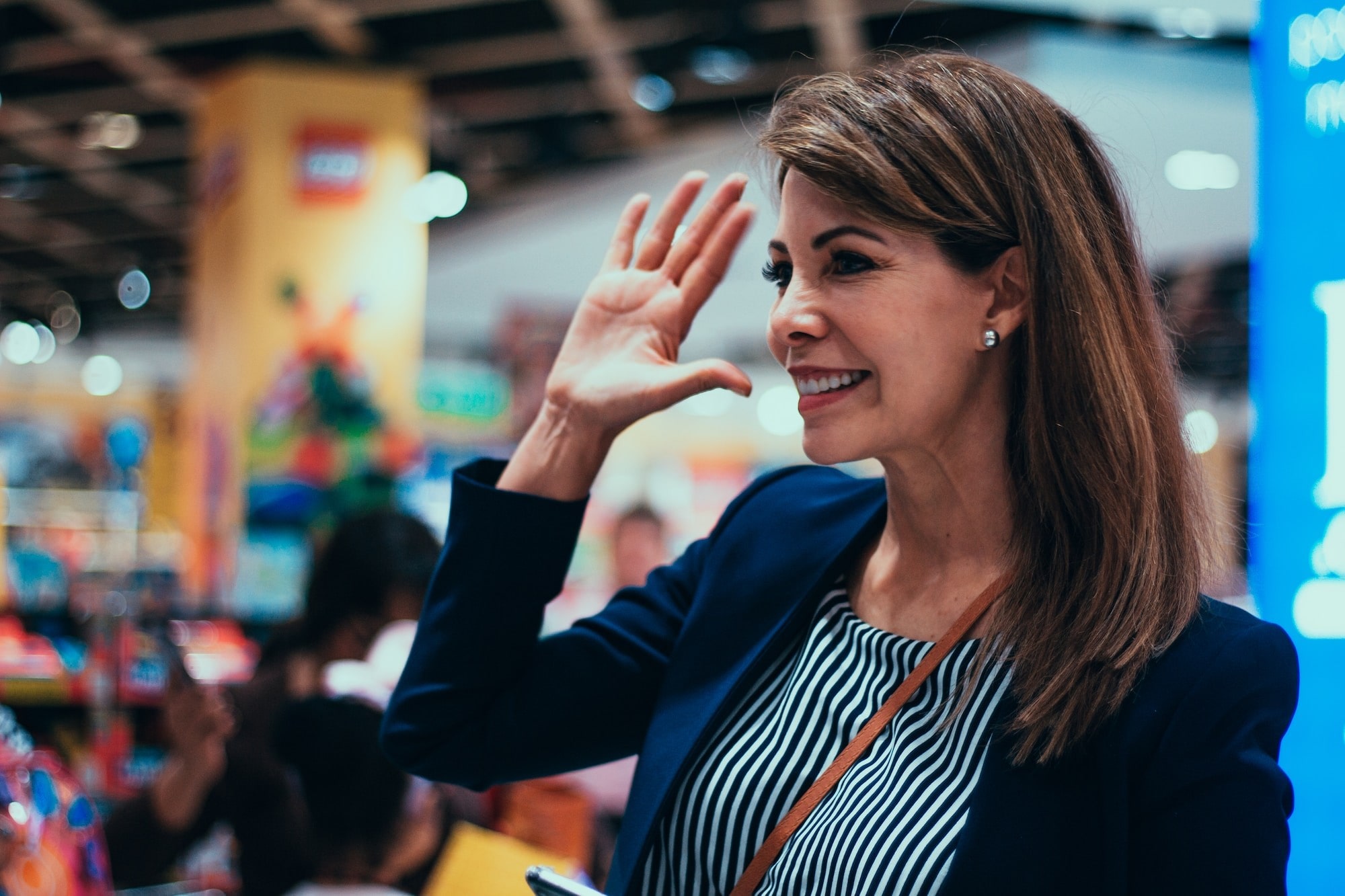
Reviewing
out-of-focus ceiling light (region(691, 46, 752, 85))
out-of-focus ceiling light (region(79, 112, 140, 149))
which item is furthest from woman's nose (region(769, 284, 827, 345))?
out-of-focus ceiling light (region(79, 112, 140, 149))

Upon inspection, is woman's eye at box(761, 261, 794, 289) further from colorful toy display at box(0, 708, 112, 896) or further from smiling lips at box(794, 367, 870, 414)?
colorful toy display at box(0, 708, 112, 896)

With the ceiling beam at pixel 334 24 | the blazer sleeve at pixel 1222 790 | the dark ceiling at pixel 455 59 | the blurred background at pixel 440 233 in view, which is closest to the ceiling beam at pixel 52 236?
the blurred background at pixel 440 233

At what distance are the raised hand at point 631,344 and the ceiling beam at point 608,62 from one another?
6.53 m

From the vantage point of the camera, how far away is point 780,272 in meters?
1.37

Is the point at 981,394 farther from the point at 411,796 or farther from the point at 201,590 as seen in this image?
the point at 201,590

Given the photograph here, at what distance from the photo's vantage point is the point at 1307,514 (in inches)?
65.7

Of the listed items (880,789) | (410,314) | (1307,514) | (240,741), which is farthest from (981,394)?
(410,314)

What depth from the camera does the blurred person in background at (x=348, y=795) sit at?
2107mm

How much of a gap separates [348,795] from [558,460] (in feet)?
3.23

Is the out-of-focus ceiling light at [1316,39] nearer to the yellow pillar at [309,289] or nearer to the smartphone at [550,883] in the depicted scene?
the smartphone at [550,883]

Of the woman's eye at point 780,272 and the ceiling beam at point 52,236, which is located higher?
the ceiling beam at point 52,236

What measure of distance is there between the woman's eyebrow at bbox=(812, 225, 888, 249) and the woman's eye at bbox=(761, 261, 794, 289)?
0.26ft

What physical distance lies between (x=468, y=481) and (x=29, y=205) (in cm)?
1255

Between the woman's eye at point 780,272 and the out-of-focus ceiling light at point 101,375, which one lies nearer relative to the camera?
the woman's eye at point 780,272
